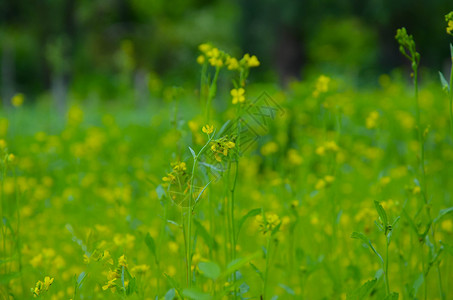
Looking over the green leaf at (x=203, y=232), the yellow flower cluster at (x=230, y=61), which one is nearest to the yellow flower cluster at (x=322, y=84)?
the yellow flower cluster at (x=230, y=61)

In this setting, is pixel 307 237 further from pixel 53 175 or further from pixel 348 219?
pixel 53 175

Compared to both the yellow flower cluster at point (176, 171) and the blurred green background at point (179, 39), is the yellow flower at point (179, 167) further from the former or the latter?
the blurred green background at point (179, 39)

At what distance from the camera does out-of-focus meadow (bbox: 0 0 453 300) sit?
1.27m

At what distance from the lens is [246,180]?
3346 millimetres

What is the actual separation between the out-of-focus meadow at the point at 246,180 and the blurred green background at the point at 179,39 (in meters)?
0.08

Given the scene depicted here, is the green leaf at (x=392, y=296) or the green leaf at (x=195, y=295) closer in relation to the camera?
the green leaf at (x=195, y=295)

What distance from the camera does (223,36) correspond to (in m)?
17.8

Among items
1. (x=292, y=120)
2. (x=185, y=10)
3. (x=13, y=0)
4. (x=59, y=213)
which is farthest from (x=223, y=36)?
(x=59, y=213)

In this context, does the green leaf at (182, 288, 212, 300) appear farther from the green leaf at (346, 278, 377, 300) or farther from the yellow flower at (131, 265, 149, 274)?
the yellow flower at (131, 265, 149, 274)

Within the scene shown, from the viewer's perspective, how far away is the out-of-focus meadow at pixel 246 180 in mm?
1270

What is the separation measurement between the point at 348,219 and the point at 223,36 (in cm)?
1626

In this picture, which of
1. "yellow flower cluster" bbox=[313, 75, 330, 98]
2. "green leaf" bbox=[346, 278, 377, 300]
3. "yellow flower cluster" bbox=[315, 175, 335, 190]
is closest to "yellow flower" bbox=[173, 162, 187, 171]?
"green leaf" bbox=[346, 278, 377, 300]

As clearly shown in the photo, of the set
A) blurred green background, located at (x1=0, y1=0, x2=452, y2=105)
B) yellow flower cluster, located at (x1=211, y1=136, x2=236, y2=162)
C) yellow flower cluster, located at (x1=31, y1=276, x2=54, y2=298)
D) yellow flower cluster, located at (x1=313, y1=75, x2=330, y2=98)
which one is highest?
yellow flower cluster, located at (x1=211, y1=136, x2=236, y2=162)

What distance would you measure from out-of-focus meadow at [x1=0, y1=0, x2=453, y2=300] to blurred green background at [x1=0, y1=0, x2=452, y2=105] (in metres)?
0.08
